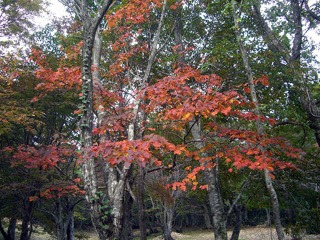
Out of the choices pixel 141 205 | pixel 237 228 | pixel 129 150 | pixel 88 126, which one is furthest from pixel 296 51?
pixel 129 150

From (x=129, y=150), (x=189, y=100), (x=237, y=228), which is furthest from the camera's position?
(x=237, y=228)

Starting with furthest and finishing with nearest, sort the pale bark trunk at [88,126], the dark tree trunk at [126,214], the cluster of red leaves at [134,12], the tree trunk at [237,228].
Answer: the tree trunk at [237,228] < the cluster of red leaves at [134,12] < the dark tree trunk at [126,214] < the pale bark trunk at [88,126]

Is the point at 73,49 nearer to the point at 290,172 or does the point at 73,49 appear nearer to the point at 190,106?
the point at 190,106

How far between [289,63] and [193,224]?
33.6m

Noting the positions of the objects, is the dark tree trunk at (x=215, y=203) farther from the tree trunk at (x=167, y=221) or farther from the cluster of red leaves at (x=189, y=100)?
the tree trunk at (x=167, y=221)

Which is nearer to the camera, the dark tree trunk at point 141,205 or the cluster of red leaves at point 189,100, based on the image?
the cluster of red leaves at point 189,100

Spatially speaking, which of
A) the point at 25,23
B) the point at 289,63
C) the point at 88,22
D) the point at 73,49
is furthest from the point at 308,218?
the point at 25,23

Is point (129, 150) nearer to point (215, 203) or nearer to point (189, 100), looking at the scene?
point (189, 100)

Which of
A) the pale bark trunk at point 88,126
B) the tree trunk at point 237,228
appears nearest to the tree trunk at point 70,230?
the tree trunk at point 237,228

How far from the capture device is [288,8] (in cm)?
815

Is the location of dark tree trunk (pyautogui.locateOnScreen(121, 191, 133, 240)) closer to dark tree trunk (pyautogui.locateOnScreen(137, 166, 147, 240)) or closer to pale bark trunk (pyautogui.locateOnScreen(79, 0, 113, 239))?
dark tree trunk (pyautogui.locateOnScreen(137, 166, 147, 240))

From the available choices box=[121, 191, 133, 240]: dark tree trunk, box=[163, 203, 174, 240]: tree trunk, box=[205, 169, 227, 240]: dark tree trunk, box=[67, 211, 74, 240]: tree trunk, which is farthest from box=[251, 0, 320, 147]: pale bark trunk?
box=[67, 211, 74, 240]: tree trunk

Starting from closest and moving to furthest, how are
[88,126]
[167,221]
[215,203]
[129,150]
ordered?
[129,150], [88,126], [215,203], [167,221]

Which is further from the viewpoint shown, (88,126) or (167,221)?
(167,221)
